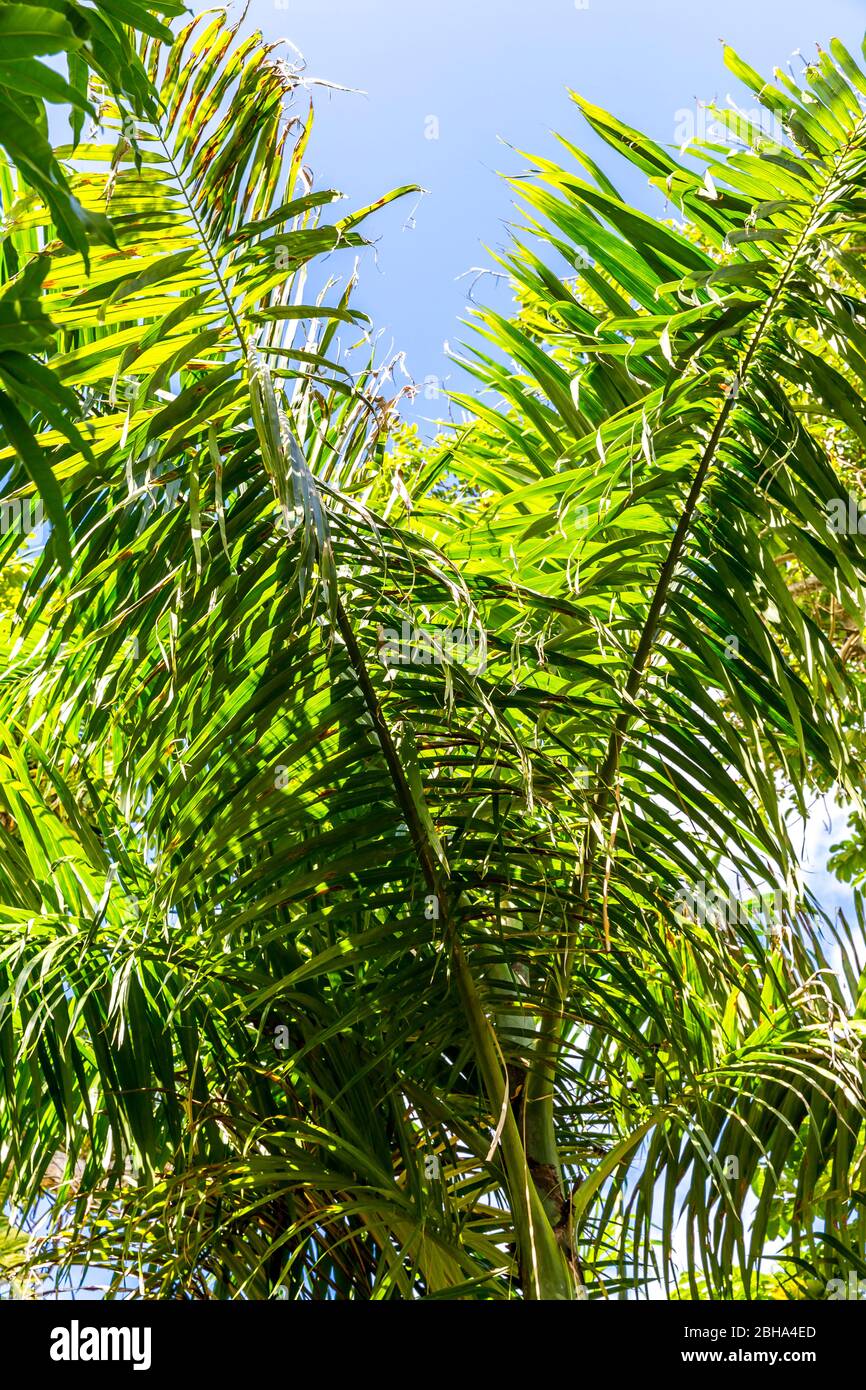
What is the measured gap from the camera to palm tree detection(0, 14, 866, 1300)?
55.7 inches

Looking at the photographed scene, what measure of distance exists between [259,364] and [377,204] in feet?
0.78

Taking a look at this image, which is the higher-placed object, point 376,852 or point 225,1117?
point 376,852

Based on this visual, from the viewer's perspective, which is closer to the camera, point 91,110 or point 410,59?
point 91,110

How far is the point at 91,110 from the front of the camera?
70 centimetres

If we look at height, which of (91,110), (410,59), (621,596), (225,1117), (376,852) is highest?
(410,59)

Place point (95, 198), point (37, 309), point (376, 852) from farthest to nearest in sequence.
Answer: point (376, 852), point (95, 198), point (37, 309)

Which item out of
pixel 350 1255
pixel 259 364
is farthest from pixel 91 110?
pixel 350 1255

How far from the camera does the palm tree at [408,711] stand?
142 centimetres

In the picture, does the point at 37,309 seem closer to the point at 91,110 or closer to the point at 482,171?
the point at 91,110

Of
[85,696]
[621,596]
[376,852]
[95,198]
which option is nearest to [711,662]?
[621,596]

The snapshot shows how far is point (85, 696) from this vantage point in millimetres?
1681

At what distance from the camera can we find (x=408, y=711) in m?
1.67

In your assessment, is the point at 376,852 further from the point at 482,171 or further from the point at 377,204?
the point at 482,171

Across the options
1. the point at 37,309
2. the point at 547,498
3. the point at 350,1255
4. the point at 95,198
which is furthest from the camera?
the point at 350,1255
